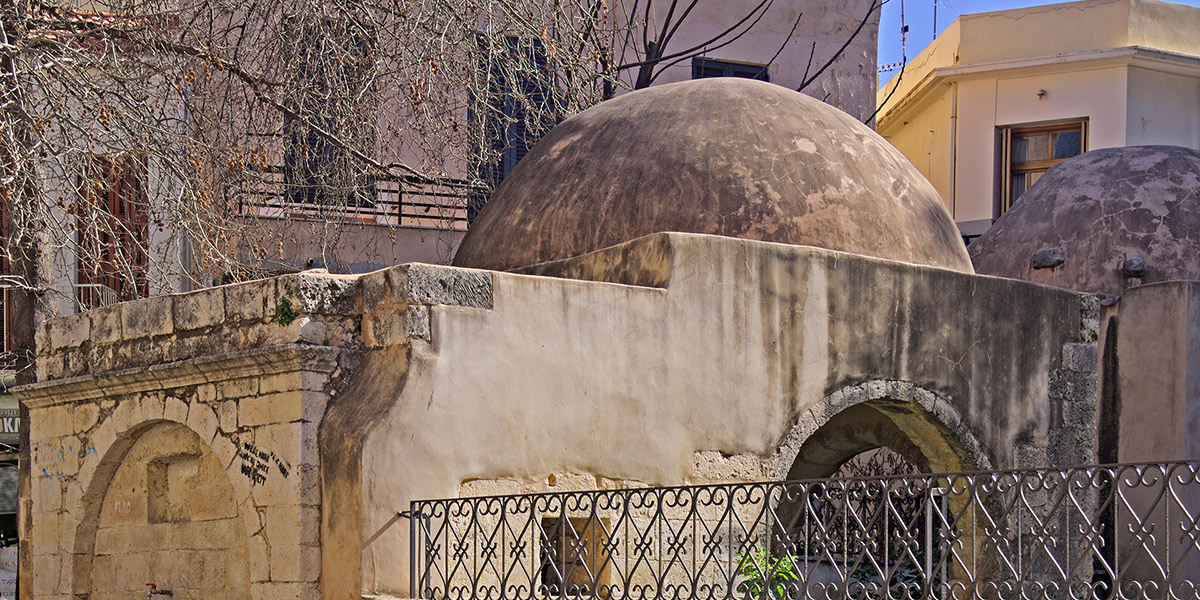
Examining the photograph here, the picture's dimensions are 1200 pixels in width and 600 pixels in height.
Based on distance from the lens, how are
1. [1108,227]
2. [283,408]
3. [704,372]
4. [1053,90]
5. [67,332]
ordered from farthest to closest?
[1053,90] → [1108,227] → [67,332] → [704,372] → [283,408]

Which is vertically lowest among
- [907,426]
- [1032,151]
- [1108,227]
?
[907,426]

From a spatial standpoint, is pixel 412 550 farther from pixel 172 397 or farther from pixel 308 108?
pixel 308 108

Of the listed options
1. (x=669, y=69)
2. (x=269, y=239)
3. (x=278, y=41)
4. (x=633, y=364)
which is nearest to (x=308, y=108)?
(x=278, y=41)

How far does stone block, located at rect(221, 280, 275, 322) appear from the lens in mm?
6363

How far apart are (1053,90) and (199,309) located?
41.1 ft

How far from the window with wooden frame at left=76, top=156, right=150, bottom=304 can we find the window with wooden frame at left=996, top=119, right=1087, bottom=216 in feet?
32.6

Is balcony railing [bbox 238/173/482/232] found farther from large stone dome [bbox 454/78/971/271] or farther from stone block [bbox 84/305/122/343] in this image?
stone block [bbox 84/305/122/343]

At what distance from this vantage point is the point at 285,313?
623 centimetres

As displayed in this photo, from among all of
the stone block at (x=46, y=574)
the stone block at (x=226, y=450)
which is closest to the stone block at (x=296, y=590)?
the stone block at (x=226, y=450)

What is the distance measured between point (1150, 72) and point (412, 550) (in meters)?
13.5

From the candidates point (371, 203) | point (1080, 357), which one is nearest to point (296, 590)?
point (371, 203)

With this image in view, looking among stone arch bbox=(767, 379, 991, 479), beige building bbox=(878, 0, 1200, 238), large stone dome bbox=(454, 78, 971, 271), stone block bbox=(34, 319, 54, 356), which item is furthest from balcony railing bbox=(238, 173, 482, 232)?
beige building bbox=(878, 0, 1200, 238)

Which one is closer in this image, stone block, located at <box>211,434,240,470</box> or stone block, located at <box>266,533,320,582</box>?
stone block, located at <box>266,533,320,582</box>

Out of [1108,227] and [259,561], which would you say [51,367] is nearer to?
[259,561]
